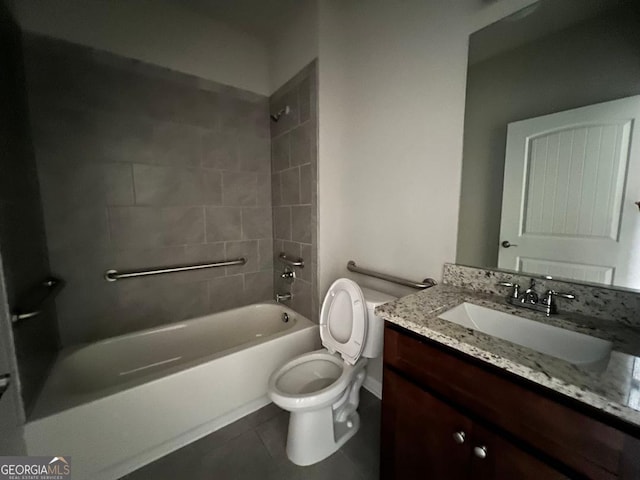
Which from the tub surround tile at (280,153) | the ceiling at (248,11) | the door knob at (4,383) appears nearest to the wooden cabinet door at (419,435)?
the door knob at (4,383)

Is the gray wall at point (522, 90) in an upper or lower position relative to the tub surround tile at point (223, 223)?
upper

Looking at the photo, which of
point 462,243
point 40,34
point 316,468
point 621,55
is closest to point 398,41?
point 621,55

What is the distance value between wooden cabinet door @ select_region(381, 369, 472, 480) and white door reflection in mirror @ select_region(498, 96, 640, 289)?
69cm

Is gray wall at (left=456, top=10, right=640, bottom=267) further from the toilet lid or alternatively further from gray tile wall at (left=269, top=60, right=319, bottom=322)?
gray tile wall at (left=269, top=60, right=319, bottom=322)

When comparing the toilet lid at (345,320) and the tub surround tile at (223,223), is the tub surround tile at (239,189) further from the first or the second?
the toilet lid at (345,320)

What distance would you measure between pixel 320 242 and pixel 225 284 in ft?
3.12

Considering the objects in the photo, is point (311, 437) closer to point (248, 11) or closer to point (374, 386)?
point (374, 386)

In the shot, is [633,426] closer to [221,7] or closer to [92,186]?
[92,186]

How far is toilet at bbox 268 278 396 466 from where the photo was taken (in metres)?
1.19

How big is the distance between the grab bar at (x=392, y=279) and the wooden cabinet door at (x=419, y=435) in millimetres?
539

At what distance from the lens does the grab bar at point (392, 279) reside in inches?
50.8

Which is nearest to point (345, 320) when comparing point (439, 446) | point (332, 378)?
point (332, 378)

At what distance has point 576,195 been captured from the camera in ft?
3.04

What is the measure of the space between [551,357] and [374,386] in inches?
51.7
